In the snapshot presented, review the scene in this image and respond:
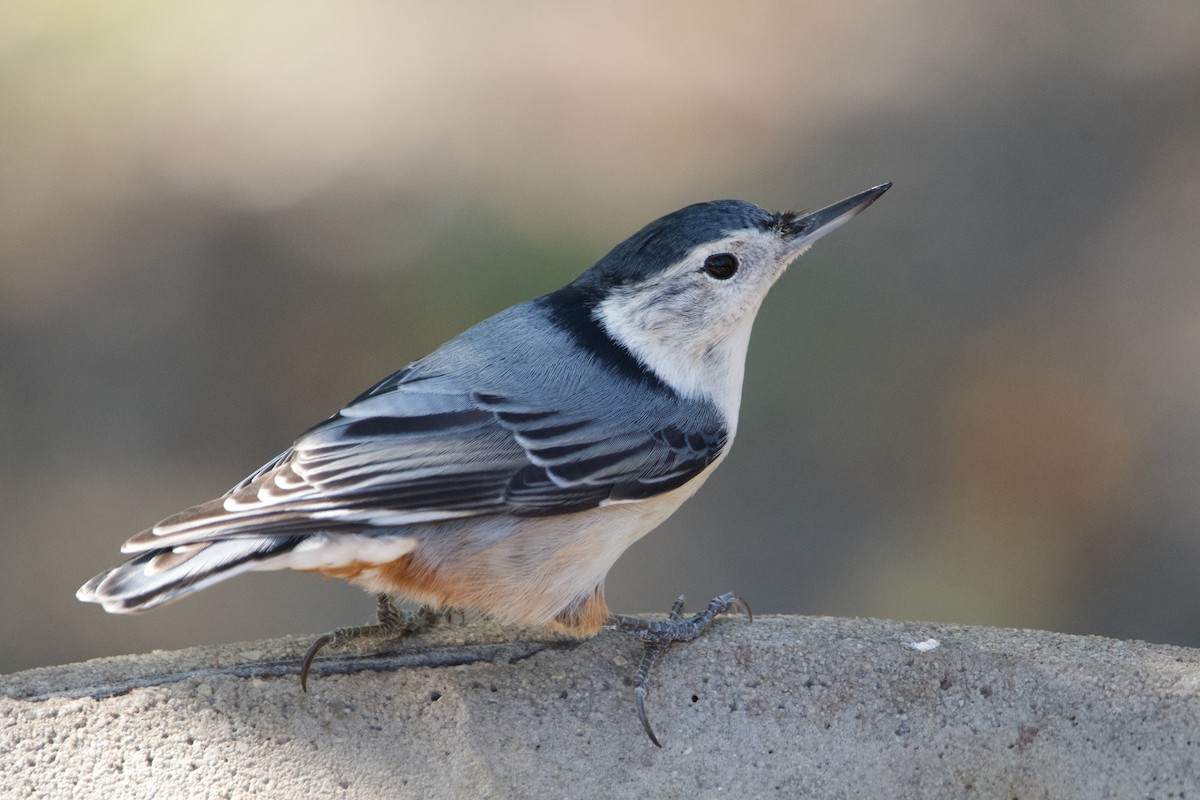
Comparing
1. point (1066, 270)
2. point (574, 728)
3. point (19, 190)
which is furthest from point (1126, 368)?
point (19, 190)

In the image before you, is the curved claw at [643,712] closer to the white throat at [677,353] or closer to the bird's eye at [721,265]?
the white throat at [677,353]

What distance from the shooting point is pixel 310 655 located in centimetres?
296

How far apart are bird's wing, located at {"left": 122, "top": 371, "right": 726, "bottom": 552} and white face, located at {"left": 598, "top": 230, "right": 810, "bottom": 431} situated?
0.44 ft

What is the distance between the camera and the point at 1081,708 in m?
2.74

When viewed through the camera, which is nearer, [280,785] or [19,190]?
[280,785]

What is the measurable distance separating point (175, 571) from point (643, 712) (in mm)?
1070

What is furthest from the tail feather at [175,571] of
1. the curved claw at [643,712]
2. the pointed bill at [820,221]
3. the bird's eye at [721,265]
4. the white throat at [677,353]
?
the pointed bill at [820,221]

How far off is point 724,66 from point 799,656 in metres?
5.82

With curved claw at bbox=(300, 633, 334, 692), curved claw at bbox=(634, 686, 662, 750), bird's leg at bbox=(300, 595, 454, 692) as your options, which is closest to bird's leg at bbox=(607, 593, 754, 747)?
curved claw at bbox=(634, 686, 662, 750)

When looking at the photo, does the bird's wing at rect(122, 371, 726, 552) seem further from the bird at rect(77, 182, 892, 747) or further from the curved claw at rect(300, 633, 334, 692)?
the curved claw at rect(300, 633, 334, 692)

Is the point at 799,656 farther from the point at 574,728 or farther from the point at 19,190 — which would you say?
the point at 19,190

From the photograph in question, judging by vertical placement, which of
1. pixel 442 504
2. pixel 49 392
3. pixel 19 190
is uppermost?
pixel 19 190

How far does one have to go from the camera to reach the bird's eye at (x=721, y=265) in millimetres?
3260

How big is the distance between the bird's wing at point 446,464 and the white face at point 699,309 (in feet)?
0.44
